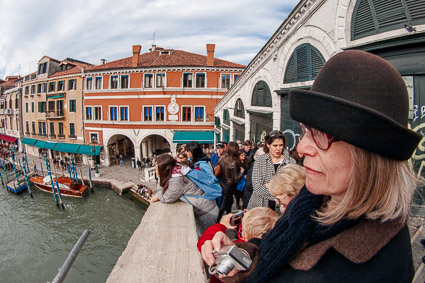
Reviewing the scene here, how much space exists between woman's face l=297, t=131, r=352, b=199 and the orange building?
65.9 ft

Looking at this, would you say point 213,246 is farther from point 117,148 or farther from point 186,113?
point 117,148

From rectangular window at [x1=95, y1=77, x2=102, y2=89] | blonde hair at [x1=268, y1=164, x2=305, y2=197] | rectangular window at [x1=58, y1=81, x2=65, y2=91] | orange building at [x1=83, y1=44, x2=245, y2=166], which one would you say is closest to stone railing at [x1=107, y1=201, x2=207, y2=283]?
blonde hair at [x1=268, y1=164, x2=305, y2=197]

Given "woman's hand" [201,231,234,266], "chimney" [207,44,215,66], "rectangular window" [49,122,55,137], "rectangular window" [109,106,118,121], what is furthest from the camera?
"rectangular window" [49,122,55,137]

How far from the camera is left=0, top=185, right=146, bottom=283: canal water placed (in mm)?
11156

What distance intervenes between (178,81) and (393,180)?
71.0 ft

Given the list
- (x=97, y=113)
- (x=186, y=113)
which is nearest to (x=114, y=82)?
(x=97, y=113)

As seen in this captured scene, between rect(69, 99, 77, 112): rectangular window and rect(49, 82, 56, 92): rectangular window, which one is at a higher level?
rect(49, 82, 56, 92): rectangular window

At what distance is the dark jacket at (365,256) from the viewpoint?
63 centimetres

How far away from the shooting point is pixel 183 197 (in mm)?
2680

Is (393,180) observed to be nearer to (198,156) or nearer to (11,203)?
(198,156)

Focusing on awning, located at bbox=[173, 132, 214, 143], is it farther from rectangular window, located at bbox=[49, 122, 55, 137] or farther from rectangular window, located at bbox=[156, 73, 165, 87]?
rectangular window, located at bbox=[49, 122, 55, 137]

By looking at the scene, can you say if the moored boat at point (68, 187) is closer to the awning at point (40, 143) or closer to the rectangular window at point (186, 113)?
the awning at point (40, 143)

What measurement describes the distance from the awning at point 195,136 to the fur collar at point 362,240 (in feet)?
66.5

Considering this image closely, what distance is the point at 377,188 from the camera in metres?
0.64
